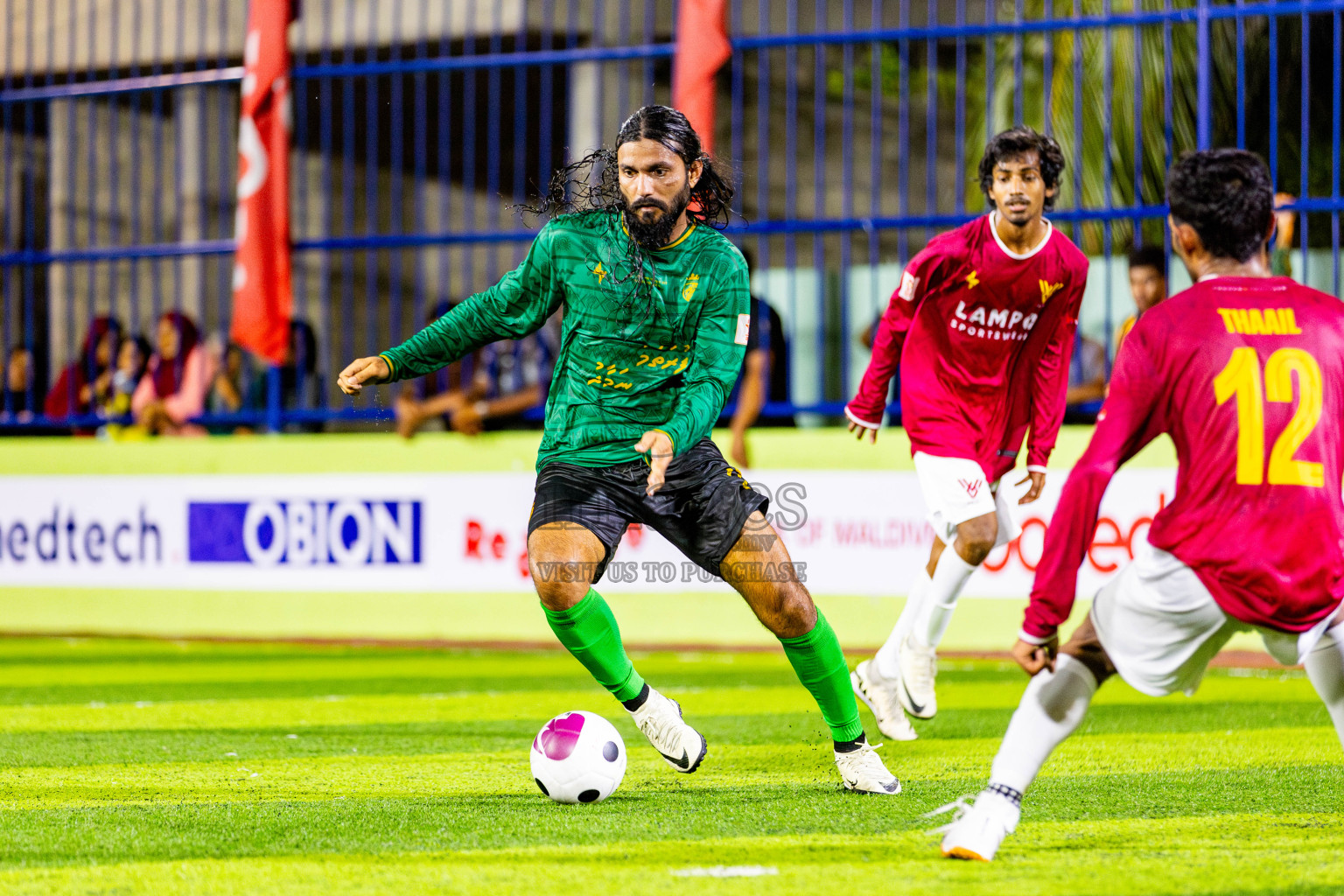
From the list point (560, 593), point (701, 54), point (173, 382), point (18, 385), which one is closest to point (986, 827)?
point (560, 593)

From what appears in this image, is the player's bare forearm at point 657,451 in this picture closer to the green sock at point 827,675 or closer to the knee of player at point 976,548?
the green sock at point 827,675

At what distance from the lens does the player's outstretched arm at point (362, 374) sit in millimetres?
4598

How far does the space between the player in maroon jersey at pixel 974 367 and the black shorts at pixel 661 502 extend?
1.55 metres

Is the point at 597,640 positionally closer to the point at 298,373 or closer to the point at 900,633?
the point at 900,633

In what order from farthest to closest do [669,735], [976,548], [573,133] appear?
[573,133], [976,548], [669,735]

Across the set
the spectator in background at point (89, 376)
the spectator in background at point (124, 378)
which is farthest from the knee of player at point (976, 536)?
the spectator in background at point (89, 376)

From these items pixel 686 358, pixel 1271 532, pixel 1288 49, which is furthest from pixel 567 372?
pixel 1288 49

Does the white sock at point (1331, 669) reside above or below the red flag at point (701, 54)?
below

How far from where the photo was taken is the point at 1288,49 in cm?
1121

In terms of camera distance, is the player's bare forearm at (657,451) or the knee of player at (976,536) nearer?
the player's bare forearm at (657,451)

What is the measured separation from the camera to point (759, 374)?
388 inches

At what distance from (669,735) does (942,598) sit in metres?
1.65

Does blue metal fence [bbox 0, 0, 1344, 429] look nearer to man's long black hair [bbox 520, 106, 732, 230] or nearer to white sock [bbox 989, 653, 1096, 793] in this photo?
man's long black hair [bbox 520, 106, 732, 230]

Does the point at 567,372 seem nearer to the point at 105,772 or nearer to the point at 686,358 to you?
the point at 686,358
